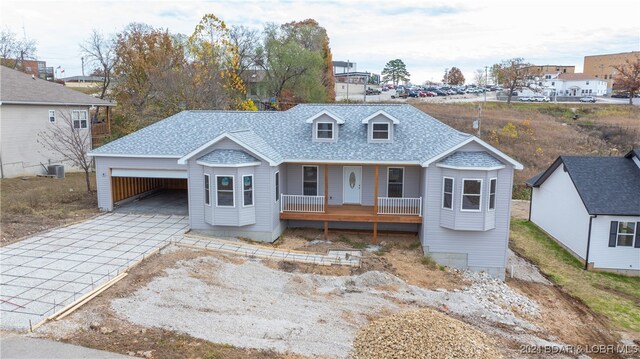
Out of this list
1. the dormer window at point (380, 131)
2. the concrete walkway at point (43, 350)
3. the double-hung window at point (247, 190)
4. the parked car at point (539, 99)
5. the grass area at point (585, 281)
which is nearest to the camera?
the concrete walkway at point (43, 350)

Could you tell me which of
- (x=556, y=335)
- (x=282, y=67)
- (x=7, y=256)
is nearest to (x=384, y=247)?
(x=556, y=335)

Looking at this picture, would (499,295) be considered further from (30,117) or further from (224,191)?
(30,117)

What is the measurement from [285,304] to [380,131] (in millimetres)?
10050

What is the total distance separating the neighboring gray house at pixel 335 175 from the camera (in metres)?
16.8

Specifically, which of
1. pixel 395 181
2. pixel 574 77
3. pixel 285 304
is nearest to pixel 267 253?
pixel 285 304

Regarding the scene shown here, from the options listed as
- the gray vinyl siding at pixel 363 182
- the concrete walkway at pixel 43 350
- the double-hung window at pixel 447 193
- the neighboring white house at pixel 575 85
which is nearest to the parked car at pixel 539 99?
the neighboring white house at pixel 575 85

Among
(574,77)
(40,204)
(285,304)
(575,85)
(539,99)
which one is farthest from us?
(574,77)

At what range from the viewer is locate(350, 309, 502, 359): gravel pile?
A: 30.3 feet

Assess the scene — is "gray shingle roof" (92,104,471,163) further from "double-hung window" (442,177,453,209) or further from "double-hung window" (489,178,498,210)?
"double-hung window" (489,178,498,210)

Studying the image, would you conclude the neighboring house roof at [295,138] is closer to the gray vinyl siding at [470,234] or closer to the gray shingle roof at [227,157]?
the gray shingle roof at [227,157]

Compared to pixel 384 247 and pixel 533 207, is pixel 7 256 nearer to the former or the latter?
pixel 384 247

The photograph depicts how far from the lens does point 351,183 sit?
65.6ft

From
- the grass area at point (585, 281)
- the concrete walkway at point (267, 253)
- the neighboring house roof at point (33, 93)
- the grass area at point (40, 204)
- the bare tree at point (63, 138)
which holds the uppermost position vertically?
the neighboring house roof at point (33, 93)

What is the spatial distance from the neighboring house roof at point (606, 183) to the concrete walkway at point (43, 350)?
60.6 ft
